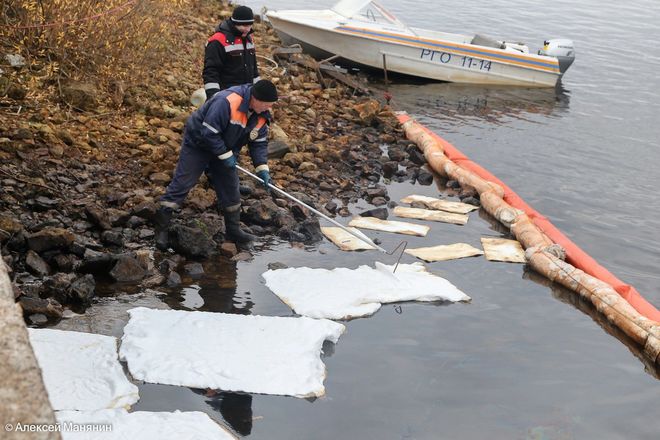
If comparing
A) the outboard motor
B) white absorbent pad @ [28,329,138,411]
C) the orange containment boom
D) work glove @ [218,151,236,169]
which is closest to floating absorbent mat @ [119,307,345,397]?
white absorbent pad @ [28,329,138,411]

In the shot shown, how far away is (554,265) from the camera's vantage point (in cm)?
847

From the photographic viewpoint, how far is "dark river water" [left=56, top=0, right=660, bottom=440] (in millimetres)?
5672

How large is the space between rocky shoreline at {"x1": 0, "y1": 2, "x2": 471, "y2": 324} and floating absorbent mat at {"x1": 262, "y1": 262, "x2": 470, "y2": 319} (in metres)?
0.85

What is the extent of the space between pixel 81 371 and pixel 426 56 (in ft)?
44.7

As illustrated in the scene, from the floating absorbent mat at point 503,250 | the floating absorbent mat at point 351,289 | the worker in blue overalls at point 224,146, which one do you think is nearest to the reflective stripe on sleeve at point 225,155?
the worker in blue overalls at point 224,146

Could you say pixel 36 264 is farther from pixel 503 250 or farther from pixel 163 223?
pixel 503 250

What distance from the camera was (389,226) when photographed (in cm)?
941

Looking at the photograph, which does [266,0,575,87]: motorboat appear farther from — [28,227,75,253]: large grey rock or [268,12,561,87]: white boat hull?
[28,227,75,253]: large grey rock

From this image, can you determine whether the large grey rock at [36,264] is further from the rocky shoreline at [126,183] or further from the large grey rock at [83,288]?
the large grey rock at [83,288]

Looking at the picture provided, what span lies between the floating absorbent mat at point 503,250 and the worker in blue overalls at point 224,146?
9.13 feet

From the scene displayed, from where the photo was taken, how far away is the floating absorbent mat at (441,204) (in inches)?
408

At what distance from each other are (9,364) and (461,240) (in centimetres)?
679

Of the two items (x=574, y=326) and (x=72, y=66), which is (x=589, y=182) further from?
(x=72, y=66)

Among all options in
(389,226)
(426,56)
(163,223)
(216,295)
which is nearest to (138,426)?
(216,295)
